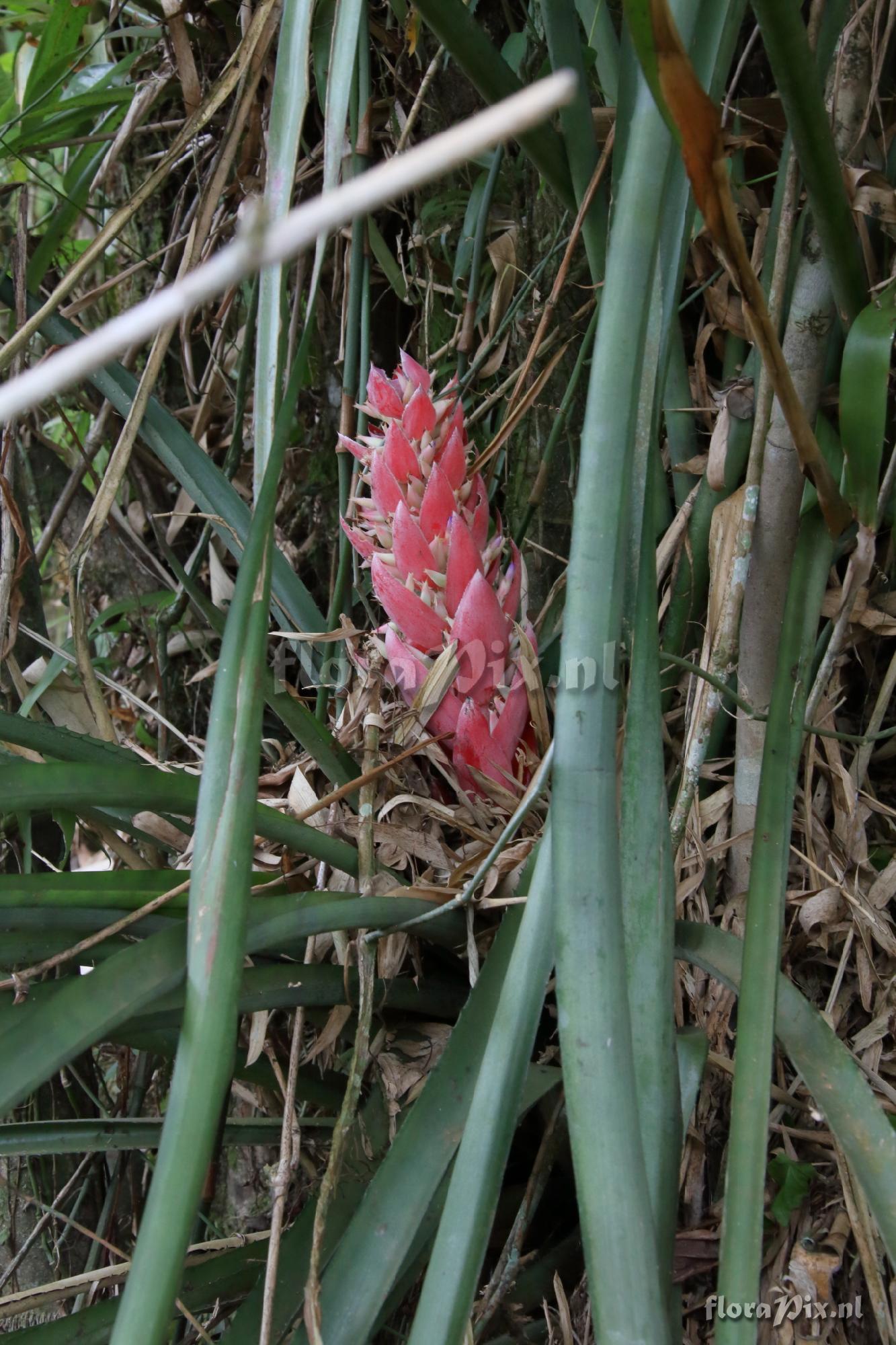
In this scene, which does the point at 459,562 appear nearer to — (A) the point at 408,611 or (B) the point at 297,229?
(A) the point at 408,611

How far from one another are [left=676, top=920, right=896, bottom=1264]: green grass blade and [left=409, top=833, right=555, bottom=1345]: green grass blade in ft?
0.31

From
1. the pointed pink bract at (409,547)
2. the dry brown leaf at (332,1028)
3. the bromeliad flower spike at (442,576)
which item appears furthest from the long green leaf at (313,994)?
the pointed pink bract at (409,547)

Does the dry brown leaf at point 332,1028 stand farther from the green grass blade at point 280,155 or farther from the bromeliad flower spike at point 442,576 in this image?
the green grass blade at point 280,155

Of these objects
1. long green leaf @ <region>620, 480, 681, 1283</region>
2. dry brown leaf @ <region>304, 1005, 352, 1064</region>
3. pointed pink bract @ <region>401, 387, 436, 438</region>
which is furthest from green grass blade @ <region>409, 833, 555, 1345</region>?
pointed pink bract @ <region>401, 387, 436, 438</region>

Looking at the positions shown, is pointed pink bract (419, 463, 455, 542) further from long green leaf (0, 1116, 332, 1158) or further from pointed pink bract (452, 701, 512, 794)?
long green leaf (0, 1116, 332, 1158)

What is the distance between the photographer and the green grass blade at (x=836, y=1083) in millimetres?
331

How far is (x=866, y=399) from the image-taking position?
0.48 metres

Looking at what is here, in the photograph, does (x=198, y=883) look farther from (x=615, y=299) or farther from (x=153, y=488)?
(x=153, y=488)

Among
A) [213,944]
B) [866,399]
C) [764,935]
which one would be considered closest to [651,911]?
[764,935]

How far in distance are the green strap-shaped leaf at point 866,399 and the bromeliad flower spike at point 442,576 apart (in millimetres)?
199

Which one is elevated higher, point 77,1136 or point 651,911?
point 651,911

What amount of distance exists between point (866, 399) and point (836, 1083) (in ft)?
1.02

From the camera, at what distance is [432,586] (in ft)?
1.93

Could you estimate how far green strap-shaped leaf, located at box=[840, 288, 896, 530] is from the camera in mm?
472
